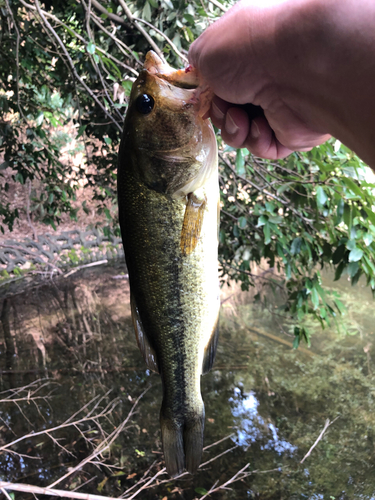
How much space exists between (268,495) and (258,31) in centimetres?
357

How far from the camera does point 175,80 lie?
103 centimetres

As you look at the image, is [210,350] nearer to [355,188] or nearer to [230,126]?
[230,126]

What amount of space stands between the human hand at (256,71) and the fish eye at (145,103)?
166 millimetres

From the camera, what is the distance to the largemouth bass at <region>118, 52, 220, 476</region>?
103 centimetres

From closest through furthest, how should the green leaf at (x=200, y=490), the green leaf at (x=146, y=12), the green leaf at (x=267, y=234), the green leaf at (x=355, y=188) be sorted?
the green leaf at (x=355, y=188)
the green leaf at (x=267, y=234)
the green leaf at (x=146, y=12)
the green leaf at (x=200, y=490)

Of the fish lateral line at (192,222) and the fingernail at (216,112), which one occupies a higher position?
the fingernail at (216,112)

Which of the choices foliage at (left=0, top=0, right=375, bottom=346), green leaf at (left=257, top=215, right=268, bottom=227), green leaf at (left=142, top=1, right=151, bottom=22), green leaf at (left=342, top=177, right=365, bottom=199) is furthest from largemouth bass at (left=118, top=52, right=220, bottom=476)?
green leaf at (left=142, top=1, right=151, bottom=22)

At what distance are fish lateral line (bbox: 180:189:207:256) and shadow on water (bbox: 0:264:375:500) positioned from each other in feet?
5.75

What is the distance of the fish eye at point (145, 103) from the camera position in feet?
3.34

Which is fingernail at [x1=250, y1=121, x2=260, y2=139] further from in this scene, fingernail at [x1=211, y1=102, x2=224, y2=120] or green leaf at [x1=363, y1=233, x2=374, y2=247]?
green leaf at [x1=363, y1=233, x2=374, y2=247]

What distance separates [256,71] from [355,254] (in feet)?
4.06

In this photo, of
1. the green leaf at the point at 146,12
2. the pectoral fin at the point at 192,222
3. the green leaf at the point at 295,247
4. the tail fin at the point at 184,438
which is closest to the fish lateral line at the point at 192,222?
the pectoral fin at the point at 192,222

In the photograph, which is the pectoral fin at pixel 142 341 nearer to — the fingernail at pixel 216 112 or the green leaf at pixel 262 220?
the fingernail at pixel 216 112

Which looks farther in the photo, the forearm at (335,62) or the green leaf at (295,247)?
the green leaf at (295,247)
